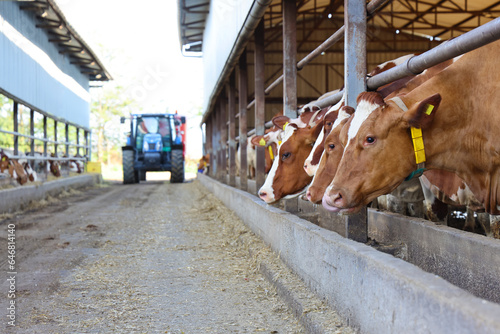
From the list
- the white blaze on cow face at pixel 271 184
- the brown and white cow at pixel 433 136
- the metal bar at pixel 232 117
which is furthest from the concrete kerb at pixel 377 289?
the metal bar at pixel 232 117

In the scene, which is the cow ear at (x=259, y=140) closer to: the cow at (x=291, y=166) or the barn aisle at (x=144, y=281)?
the barn aisle at (x=144, y=281)

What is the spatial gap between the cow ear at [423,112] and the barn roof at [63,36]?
43.1ft

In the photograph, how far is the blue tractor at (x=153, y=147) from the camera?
22641 mm

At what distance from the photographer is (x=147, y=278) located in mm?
4770

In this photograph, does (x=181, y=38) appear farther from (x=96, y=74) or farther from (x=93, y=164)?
(x=93, y=164)

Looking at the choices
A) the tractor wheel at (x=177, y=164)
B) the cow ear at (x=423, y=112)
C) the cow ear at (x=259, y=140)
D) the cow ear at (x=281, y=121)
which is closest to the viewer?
the cow ear at (x=423, y=112)

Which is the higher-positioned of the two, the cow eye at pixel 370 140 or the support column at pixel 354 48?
the support column at pixel 354 48

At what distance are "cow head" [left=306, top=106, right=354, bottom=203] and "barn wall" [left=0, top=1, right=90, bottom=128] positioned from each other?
9.67m

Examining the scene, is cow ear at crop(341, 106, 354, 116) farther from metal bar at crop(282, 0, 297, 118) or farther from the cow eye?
metal bar at crop(282, 0, 297, 118)

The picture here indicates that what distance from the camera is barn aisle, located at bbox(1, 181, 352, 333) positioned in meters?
3.54

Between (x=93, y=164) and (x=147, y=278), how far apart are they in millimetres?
21158

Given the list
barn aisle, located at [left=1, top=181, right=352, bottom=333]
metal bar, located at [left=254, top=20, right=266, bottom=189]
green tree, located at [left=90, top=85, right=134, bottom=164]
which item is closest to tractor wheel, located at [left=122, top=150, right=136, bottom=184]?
barn aisle, located at [left=1, top=181, right=352, bottom=333]

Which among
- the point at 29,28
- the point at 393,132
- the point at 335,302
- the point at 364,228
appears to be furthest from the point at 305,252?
the point at 29,28

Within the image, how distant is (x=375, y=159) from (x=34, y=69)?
14.0 meters
